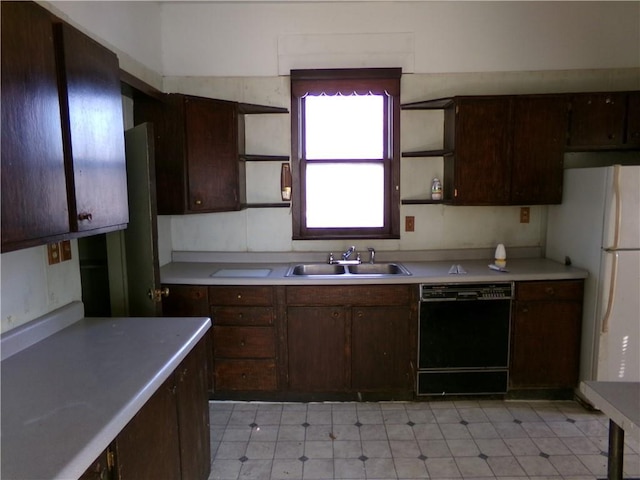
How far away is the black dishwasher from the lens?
9.46 ft

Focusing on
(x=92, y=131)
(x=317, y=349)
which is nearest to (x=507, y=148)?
(x=317, y=349)

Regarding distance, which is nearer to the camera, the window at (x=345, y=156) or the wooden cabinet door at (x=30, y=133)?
the wooden cabinet door at (x=30, y=133)

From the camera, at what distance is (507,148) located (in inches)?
122

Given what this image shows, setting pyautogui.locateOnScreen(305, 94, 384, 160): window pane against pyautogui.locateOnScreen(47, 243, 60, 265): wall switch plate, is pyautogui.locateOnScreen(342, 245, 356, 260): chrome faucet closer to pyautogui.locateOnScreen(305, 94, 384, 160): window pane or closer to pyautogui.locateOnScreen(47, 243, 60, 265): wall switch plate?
pyautogui.locateOnScreen(305, 94, 384, 160): window pane

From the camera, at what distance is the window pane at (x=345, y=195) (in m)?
3.49

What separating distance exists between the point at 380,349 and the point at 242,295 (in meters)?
1.04

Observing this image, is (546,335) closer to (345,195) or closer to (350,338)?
(350,338)

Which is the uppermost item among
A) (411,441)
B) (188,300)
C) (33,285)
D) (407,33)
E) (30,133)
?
(407,33)

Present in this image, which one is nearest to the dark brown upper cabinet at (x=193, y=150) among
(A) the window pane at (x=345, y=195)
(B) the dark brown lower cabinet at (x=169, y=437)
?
(A) the window pane at (x=345, y=195)

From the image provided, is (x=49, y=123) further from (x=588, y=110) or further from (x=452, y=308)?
(x=588, y=110)

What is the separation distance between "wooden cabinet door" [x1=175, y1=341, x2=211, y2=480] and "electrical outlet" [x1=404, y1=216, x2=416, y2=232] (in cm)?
203

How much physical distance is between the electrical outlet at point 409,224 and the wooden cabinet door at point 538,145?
771mm

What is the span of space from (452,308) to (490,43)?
6.99 ft

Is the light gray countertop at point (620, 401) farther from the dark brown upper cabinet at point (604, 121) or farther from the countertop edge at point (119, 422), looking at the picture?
the dark brown upper cabinet at point (604, 121)
